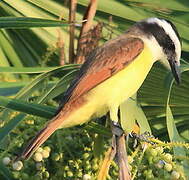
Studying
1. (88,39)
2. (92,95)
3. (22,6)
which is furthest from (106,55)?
(22,6)

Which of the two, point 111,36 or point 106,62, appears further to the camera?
point 111,36

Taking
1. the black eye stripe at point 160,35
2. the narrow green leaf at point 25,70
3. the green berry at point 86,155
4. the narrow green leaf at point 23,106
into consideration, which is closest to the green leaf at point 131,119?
the green berry at point 86,155

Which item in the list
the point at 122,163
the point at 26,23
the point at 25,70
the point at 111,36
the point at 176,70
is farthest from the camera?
the point at 111,36

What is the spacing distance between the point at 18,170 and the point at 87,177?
22 centimetres

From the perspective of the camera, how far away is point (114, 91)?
92.4 inches

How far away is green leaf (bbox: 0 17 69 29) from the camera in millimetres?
2062

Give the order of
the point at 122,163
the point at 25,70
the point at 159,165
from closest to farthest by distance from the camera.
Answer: the point at 122,163, the point at 159,165, the point at 25,70

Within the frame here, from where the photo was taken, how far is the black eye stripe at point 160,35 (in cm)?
258

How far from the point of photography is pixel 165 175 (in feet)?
5.39

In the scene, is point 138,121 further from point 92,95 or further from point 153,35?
point 153,35

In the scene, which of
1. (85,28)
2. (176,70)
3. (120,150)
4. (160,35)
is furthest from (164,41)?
(120,150)

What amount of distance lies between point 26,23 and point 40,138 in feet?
1.59

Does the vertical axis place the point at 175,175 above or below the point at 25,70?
below

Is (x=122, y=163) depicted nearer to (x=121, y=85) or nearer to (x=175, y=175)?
(x=175, y=175)
